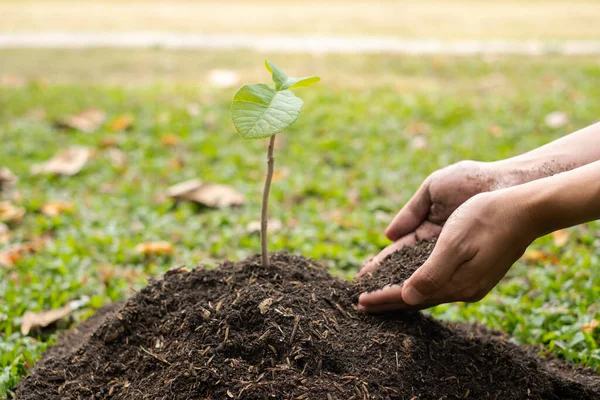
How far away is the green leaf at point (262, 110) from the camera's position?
5.83 feet

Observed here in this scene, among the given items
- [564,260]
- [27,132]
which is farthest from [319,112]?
[564,260]

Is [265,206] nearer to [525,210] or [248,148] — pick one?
Result: [525,210]

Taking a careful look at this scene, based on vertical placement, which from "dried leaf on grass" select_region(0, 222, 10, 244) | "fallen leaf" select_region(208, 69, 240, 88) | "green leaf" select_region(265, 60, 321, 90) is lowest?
"dried leaf on grass" select_region(0, 222, 10, 244)

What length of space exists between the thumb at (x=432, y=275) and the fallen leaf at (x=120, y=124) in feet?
12.7

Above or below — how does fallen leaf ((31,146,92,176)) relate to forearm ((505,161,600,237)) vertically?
below

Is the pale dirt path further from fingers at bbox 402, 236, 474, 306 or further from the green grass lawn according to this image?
fingers at bbox 402, 236, 474, 306

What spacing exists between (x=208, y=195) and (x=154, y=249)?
734 millimetres

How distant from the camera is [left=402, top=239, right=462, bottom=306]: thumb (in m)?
1.87

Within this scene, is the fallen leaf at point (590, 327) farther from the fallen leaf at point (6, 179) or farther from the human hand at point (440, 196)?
the fallen leaf at point (6, 179)

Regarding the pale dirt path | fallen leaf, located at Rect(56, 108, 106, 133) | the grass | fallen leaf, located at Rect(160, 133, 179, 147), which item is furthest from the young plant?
the grass

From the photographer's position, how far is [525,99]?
19.2ft

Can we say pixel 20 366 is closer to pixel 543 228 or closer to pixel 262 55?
pixel 543 228

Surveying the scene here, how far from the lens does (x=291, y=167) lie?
4531 millimetres

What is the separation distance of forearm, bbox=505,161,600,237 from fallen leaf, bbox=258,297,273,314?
2.73ft
